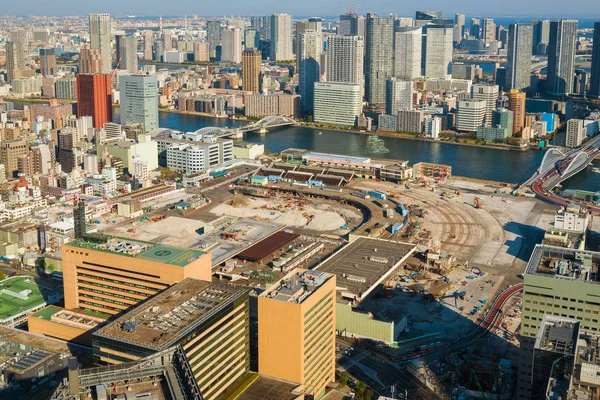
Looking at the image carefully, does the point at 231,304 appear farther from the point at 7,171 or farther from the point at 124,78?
the point at 124,78

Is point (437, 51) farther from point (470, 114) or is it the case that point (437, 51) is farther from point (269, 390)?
point (269, 390)

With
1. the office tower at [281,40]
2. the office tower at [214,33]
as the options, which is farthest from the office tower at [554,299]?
the office tower at [214,33]

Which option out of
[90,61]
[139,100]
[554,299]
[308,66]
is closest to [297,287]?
[554,299]

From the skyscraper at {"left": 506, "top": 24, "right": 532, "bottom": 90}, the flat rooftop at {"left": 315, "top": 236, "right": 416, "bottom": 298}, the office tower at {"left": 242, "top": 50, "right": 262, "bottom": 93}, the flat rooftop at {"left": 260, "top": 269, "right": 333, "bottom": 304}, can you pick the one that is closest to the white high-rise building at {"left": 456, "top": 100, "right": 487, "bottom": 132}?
the skyscraper at {"left": 506, "top": 24, "right": 532, "bottom": 90}

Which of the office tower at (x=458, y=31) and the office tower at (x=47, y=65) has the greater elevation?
the office tower at (x=458, y=31)

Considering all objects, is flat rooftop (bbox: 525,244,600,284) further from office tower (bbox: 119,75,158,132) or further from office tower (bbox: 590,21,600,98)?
office tower (bbox: 590,21,600,98)

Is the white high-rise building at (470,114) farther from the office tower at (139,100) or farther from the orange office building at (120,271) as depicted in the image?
the orange office building at (120,271)
